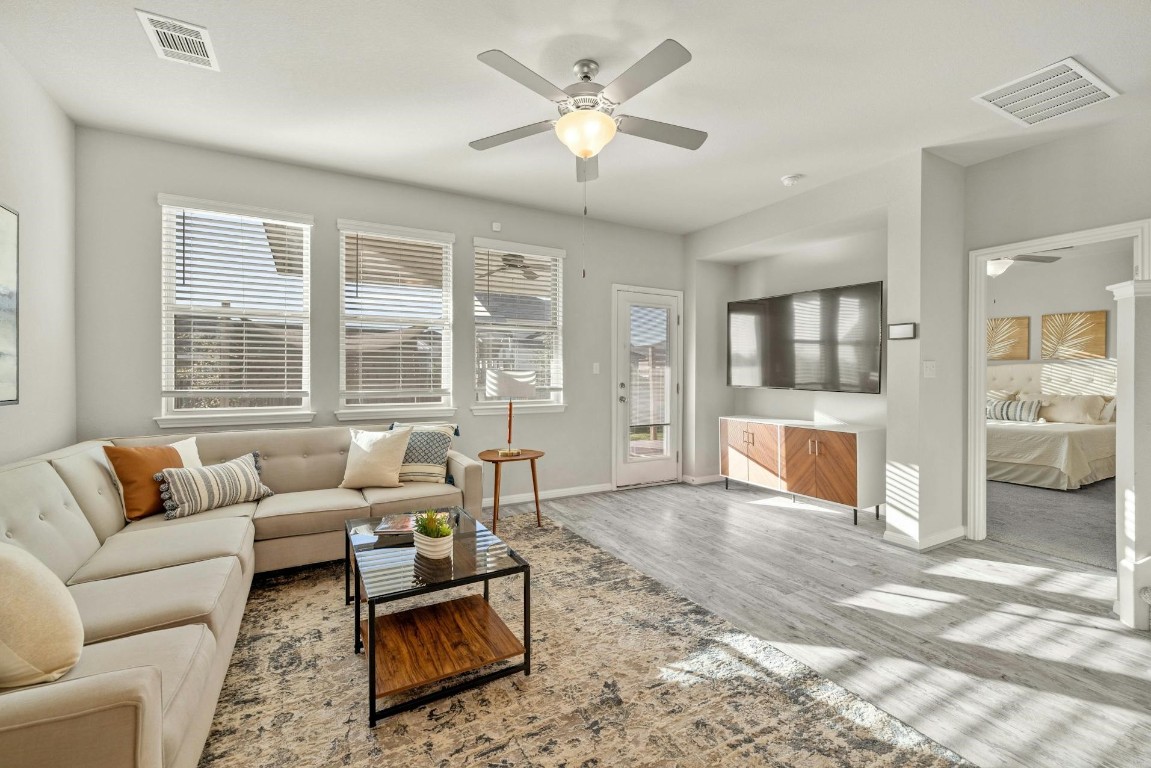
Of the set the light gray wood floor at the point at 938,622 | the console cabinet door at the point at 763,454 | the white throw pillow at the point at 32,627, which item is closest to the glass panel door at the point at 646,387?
the console cabinet door at the point at 763,454

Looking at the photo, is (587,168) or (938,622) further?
(587,168)

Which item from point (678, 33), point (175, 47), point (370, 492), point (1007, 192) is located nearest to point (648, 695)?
point (370, 492)

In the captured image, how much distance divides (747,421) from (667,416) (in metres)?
0.86

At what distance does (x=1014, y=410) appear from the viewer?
20.2ft

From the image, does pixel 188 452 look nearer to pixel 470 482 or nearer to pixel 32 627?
pixel 470 482

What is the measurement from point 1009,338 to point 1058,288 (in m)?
0.75

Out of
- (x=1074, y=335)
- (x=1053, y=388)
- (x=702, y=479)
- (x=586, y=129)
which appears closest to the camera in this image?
(x=586, y=129)

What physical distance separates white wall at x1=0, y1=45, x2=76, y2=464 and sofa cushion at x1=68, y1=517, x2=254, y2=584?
78 cm

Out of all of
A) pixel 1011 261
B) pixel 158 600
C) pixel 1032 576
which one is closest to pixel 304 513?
pixel 158 600

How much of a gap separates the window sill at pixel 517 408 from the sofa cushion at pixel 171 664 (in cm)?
295

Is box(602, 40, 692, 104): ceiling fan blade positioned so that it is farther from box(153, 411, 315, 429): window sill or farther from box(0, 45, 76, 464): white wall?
box(153, 411, 315, 429): window sill

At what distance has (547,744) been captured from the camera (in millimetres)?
1686

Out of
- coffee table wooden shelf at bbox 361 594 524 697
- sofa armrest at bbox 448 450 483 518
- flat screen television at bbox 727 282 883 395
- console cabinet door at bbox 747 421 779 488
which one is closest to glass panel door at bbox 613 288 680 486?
flat screen television at bbox 727 282 883 395

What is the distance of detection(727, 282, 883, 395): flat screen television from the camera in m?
4.23
